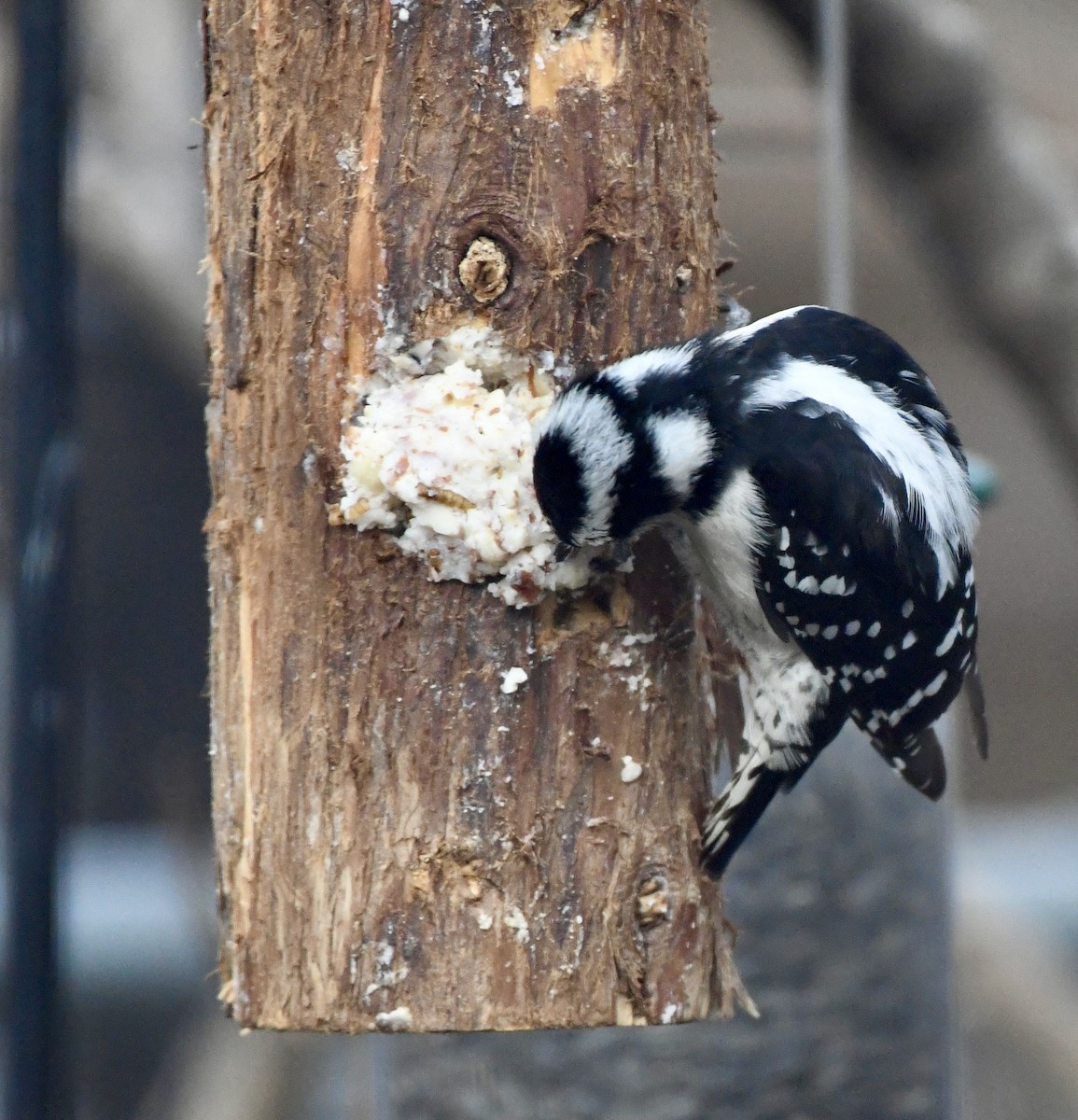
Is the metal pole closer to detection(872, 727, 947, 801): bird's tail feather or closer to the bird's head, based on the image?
the bird's head

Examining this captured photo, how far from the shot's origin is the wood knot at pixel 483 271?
1741 mm

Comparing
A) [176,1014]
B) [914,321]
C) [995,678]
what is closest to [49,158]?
[914,321]

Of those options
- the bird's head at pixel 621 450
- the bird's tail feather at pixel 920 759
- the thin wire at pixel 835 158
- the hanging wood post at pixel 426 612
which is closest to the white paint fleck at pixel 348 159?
the hanging wood post at pixel 426 612

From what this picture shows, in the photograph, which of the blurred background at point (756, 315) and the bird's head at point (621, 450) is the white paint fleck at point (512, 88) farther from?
the blurred background at point (756, 315)

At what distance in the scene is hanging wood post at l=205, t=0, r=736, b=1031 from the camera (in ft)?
5.62

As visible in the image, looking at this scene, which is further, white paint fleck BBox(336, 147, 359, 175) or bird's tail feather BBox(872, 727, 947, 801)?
bird's tail feather BBox(872, 727, 947, 801)

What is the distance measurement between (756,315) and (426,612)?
3.45ft

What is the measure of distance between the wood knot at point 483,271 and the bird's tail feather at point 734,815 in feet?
2.21

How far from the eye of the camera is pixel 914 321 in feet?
12.3

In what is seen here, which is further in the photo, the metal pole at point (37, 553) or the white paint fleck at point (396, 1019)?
the metal pole at point (37, 553)

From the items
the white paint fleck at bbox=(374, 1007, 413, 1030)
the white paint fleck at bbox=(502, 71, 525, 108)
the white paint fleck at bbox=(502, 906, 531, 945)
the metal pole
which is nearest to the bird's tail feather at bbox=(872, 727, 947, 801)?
the white paint fleck at bbox=(502, 906, 531, 945)

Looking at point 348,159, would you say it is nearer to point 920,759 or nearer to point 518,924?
point 518,924

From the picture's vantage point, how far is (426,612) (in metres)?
1.75

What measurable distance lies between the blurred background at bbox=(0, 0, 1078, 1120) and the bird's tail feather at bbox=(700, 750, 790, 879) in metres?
0.64
